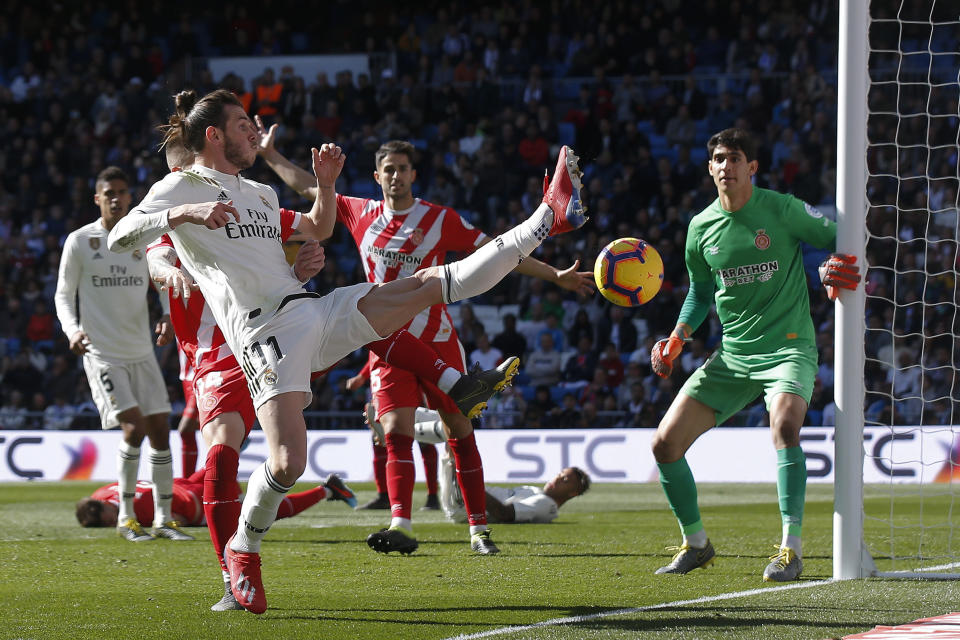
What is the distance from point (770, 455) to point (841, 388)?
828 centimetres

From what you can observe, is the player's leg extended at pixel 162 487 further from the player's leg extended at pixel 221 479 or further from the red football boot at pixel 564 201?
the red football boot at pixel 564 201

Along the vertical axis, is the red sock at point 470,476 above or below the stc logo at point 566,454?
above

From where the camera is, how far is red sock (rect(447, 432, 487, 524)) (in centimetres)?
770

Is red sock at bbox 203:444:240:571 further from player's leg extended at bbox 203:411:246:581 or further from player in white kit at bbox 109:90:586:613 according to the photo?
player in white kit at bbox 109:90:586:613

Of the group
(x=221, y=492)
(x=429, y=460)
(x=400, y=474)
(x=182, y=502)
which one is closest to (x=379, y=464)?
(x=429, y=460)

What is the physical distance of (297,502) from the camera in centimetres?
873

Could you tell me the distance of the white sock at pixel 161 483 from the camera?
8.77m

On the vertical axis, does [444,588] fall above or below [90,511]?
above

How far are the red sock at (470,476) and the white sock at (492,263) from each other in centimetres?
A: 261

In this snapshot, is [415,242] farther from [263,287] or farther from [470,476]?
[263,287]

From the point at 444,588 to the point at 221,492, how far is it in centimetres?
119

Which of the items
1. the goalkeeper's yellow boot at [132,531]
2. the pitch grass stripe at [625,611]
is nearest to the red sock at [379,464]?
the goalkeeper's yellow boot at [132,531]

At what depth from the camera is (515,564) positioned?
22.7 feet

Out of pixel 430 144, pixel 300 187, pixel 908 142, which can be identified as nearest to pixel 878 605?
pixel 300 187
